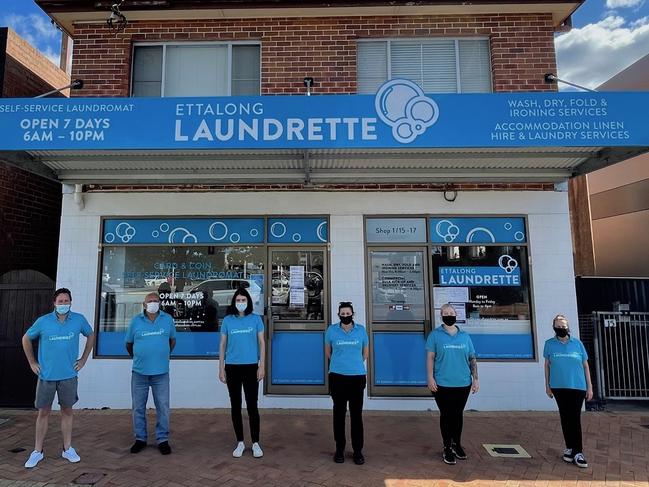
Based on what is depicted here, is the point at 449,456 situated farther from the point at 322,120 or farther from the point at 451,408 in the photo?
the point at 322,120

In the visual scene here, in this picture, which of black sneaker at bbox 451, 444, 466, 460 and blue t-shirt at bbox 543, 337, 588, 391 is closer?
blue t-shirt at bbox 543, 337, 588, 391

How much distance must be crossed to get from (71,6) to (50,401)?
600 cm

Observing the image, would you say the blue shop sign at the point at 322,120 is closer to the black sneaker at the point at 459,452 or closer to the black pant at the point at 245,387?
the black pant at the point at 245,387

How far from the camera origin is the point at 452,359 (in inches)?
181

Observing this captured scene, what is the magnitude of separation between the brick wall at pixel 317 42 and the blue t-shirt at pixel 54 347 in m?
4.15

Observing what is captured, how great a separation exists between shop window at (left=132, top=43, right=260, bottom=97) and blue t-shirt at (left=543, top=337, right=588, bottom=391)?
5.78 meters

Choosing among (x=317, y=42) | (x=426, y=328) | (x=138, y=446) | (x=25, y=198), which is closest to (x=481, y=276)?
(x=426, y=328)

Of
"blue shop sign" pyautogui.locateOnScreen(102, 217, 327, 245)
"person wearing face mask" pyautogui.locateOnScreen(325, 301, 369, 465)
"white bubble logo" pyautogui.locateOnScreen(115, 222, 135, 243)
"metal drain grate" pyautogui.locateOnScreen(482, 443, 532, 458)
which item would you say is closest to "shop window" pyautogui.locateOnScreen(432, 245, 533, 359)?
"metal drain grate" pyautogui.locateOnScreen(482, 443, 532, 458)

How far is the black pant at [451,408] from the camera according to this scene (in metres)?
4.62

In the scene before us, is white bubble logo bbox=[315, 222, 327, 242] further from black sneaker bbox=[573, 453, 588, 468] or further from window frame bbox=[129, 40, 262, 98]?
black sneaker bbox=[573, 453, 588, 468]

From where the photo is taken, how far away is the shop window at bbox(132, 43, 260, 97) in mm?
7414

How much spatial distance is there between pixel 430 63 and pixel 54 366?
684cm

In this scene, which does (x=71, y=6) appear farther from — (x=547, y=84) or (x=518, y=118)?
(x=547, y=84)

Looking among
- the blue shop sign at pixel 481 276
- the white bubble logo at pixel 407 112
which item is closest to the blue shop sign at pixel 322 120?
the white bubble logo at pixel 407 112
